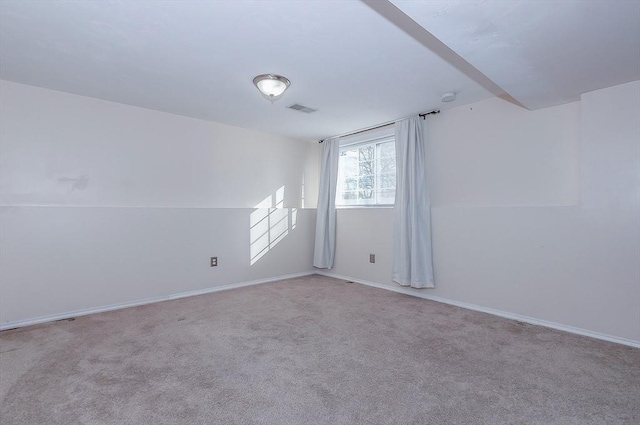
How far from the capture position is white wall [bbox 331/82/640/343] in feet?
8.01

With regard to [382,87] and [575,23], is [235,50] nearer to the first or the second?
[382,87]

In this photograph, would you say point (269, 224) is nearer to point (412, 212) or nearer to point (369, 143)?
point (369, 143)

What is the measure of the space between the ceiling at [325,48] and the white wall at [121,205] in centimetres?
41

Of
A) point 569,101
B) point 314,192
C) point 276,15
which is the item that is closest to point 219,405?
point 276,15

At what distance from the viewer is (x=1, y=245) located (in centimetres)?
272

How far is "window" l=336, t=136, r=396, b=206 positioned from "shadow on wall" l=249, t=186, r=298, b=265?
0.88 meters

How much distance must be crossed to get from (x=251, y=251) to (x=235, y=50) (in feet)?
8.94

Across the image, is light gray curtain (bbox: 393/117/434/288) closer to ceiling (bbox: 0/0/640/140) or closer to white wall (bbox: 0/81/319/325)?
ceiling (bbox: 0/0/640/140)

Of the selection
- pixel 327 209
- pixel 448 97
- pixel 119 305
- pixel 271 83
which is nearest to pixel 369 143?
pixel 327 209

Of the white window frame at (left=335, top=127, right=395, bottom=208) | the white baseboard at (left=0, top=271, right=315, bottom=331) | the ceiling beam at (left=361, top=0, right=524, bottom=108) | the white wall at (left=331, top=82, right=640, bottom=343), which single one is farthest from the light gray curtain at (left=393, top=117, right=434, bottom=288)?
the white baseboard at (left=0, top=271, right=315, bottom=331)

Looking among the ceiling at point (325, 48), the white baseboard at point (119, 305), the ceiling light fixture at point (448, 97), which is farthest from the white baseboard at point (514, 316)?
the ceiling light fixture at point (448, 97)

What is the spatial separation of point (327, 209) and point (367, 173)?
0.84 m

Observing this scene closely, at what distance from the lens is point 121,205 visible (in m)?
3.42

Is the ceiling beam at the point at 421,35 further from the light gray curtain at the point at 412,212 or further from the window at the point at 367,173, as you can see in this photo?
the window at the point at 367,173
